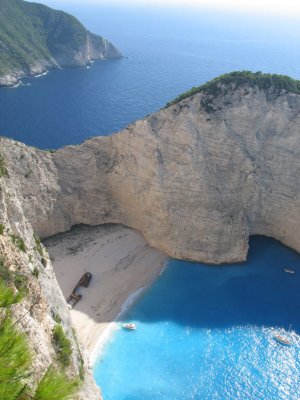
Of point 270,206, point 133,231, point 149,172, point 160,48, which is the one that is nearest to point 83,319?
point 133,231

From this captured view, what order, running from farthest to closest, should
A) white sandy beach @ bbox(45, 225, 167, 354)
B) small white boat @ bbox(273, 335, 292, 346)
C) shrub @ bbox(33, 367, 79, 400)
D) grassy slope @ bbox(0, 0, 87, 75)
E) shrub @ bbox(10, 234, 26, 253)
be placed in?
grassy slope @ bbox(0, 0, 87, 75), white sandy beach @ bbox(45, 225, 167, 354), small white boat @ bbox(273, 335, 292, 346), shrub @ bbox(10, 234, 26, 253), shrub @ bbox(33, 367, 79, 400)

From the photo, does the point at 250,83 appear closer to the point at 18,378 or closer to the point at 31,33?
the point at 18,378

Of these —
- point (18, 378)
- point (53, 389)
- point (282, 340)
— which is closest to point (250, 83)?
point (282, 340)

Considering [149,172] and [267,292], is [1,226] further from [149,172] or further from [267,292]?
[267,292]

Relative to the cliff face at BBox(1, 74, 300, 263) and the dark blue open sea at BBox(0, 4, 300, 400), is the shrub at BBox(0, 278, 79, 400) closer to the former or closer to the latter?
the dark blue open sea at BBox(0, 4, 300, 400)

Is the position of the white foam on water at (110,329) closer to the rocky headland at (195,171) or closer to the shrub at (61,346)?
the rocky headland at (195,171)

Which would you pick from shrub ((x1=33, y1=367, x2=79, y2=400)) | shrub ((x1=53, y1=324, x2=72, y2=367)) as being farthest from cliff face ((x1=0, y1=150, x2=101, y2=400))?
shrub ((x1=33, y1=367, x2=79, y2=400))
